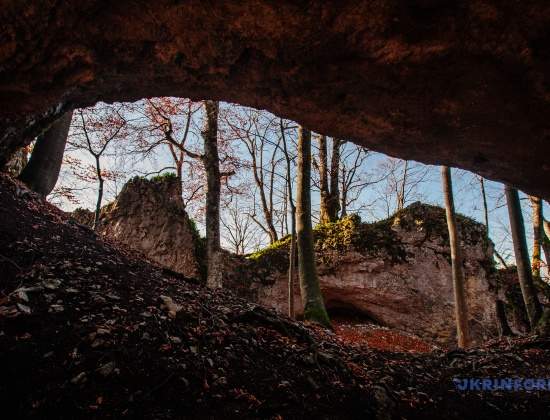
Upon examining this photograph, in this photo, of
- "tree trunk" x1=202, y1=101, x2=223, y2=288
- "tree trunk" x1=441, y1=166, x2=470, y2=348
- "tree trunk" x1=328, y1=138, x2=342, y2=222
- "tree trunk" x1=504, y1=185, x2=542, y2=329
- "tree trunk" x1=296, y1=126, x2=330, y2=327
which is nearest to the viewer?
"tree trunk" x1=504, y1=185, x2=542, y2=329

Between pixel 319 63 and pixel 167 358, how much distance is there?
127 inches

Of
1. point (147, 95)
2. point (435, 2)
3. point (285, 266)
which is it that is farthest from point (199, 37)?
point (285, 266)

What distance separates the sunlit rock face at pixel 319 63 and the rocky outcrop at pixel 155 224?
605 cm

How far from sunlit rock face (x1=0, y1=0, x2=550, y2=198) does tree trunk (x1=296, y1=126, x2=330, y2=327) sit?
416 centimetres

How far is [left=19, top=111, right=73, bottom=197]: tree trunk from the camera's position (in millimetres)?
7234

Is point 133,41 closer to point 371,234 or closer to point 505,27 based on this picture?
point 505,27

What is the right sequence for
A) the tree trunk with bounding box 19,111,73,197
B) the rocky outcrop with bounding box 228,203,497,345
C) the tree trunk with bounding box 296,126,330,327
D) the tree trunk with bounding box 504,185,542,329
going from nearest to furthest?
the tree trunk with bounding box 504,185,542,329 < the tree trunk with bounding box 19,111,73,197 < the tree trunk with bounding box 296,126,330,327 < the rocky outcrop with bounding box 228,203,497,345

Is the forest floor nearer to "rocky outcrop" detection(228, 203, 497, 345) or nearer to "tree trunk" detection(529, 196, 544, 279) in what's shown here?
"rocky outcrop" detection(228, 203, 497, 345)

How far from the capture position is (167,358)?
2789mm

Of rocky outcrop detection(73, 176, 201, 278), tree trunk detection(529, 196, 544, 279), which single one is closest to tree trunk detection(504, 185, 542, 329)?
tree trunk detection(529, 196, 544, 279)

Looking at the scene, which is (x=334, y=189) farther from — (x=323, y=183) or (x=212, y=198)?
(x=212, y=198)

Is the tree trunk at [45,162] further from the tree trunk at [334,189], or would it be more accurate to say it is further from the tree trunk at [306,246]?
the tree trunk at [334,189]

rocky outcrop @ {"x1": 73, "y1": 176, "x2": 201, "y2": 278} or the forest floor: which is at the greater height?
rocky outcrop @ {"x1": 73, "y1": 176, "x2": 201, "y2": 278}

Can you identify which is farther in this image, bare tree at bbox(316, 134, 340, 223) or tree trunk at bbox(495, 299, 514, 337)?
bare tree at bbox(316, 134, 340, 223)
